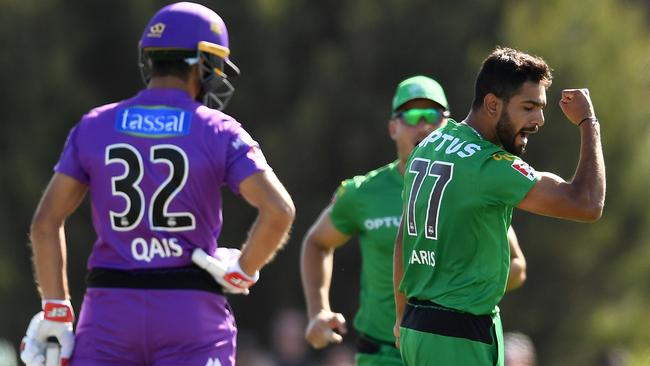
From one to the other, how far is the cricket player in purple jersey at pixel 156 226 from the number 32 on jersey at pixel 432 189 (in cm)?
66

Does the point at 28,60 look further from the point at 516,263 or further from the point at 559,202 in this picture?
the point at 559,202

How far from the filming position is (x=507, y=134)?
565 centimetres

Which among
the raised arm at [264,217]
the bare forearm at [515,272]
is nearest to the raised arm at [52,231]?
the raised arm at [264,217]

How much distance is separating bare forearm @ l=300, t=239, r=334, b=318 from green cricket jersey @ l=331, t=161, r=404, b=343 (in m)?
0.22

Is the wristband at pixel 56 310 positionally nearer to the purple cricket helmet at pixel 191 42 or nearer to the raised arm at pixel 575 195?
the purple cricket helmet at pixel 191 42

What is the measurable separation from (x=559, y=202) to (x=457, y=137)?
54 cm

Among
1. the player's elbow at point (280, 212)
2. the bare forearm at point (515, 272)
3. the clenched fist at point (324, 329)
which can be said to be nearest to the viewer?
the player's elbow at point (280, 212)

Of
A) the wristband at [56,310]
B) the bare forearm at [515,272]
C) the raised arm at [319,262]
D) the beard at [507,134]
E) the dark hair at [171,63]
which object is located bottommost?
the raised arm at [319,262]

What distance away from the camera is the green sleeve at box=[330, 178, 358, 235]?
793 centimetres

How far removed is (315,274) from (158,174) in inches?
114

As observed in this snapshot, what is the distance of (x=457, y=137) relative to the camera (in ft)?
18.7

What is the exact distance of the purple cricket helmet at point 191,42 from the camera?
5508 mm

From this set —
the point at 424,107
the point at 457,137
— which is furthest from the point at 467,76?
the point at 457,137

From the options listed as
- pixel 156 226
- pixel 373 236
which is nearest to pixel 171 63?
pixel 156 226
